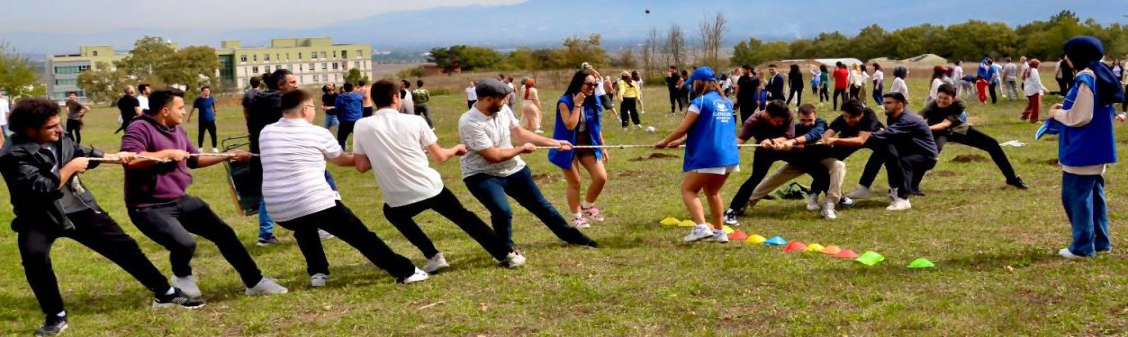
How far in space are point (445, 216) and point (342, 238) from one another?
0.83 metres

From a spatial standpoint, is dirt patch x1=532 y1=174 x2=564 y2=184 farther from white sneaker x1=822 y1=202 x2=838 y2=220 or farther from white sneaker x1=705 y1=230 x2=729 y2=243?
white sneaker x1=705 y1=230 x2=729 y2=243

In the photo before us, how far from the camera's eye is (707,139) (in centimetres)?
830

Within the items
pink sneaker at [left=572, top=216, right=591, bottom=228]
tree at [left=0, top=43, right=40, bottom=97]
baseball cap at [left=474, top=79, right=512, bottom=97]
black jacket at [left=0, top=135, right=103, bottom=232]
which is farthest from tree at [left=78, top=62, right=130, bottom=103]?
black jacket at [left=0, top=135, right=103, bottom=232]

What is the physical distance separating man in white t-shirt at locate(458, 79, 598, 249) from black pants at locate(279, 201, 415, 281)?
92 cm

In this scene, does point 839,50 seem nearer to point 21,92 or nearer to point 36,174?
point 21,92

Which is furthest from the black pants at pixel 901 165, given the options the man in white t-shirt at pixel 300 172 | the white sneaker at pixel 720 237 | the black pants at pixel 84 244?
the black pants at pixel 84 244

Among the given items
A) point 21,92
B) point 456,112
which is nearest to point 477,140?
point 456,112

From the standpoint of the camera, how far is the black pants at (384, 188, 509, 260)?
7.43 m

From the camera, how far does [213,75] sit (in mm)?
124562

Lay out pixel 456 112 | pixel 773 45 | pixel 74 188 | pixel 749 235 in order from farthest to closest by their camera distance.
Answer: pixel 773 45 < pixel 456 112 < pixel 749 235 < pixel 74 188

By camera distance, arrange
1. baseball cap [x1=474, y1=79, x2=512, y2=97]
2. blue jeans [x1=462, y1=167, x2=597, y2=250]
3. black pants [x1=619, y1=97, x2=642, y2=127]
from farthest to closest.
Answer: black pants [x1=619, y1=97, x2=642, y2=127], blue jeans [x1=462, y1=167, x2=597, y2=250], baseball cap [x1=474, y1=79, x2=512, y2=97]

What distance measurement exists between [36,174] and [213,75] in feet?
413

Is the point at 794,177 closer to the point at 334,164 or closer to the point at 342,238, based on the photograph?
the point at 334,164

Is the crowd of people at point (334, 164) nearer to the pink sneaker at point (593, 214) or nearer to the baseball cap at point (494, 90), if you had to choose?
the baseball cap at point (494, 90)
